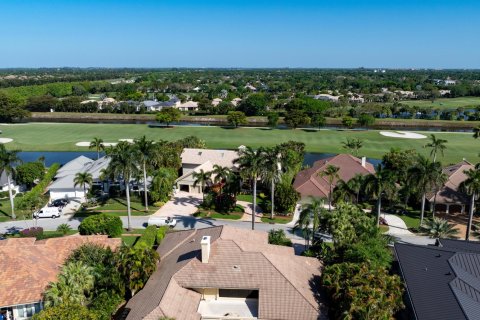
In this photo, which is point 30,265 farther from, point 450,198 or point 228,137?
point 228,137

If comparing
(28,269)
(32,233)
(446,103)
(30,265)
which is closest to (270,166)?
(30,265)

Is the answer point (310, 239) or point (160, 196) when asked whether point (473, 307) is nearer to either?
point (310, 239)

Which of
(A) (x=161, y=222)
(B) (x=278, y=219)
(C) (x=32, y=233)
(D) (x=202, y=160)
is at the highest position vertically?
(D) (x=202, y=160)

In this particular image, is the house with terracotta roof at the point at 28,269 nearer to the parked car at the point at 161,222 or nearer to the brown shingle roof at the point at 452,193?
the parked car at the point at 161,222

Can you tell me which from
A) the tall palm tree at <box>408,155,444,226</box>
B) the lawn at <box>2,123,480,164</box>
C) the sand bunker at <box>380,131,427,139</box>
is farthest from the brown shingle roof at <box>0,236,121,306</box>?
the sand bunker at <box>380,131,427,139</box>

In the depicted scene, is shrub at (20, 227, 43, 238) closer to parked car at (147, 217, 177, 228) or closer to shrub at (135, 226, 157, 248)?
shrub at (135, 226, 157, 248)
